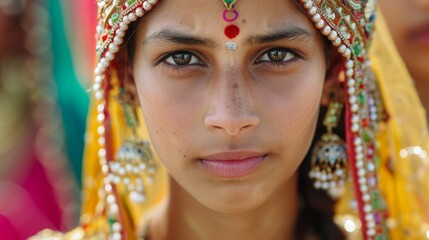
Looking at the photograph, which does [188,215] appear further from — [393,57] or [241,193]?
[393,57]

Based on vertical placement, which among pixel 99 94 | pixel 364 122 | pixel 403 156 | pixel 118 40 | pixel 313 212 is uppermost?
pixel 118 40

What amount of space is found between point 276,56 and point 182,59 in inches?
8.8

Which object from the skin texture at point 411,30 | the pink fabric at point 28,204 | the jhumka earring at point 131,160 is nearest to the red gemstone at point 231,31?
the jhumka earring at point 131,160

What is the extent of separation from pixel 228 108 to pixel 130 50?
38cm

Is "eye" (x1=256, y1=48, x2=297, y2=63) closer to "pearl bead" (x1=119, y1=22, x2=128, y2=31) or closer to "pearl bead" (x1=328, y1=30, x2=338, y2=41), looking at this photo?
"pearl bead" (x1=328, y1=30, x2=338, y2=41)

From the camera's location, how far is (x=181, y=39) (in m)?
2.07

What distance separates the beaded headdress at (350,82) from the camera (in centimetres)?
216

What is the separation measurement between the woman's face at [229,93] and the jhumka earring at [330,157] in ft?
0.61

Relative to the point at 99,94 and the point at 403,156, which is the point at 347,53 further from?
the point at 99,94

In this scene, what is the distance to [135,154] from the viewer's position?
7.84ft

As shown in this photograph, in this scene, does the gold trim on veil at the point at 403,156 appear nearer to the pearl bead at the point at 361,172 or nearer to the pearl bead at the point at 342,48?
the pearl bead at the point at 361,172

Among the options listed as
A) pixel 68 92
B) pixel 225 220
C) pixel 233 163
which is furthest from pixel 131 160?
pixel 68 92

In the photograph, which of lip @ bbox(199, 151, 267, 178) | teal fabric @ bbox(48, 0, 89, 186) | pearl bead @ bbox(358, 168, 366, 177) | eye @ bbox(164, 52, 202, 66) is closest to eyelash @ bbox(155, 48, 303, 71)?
eye @ bbox(164, 52, 202, 66)

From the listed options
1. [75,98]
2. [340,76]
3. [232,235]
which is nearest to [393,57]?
[340,76]
